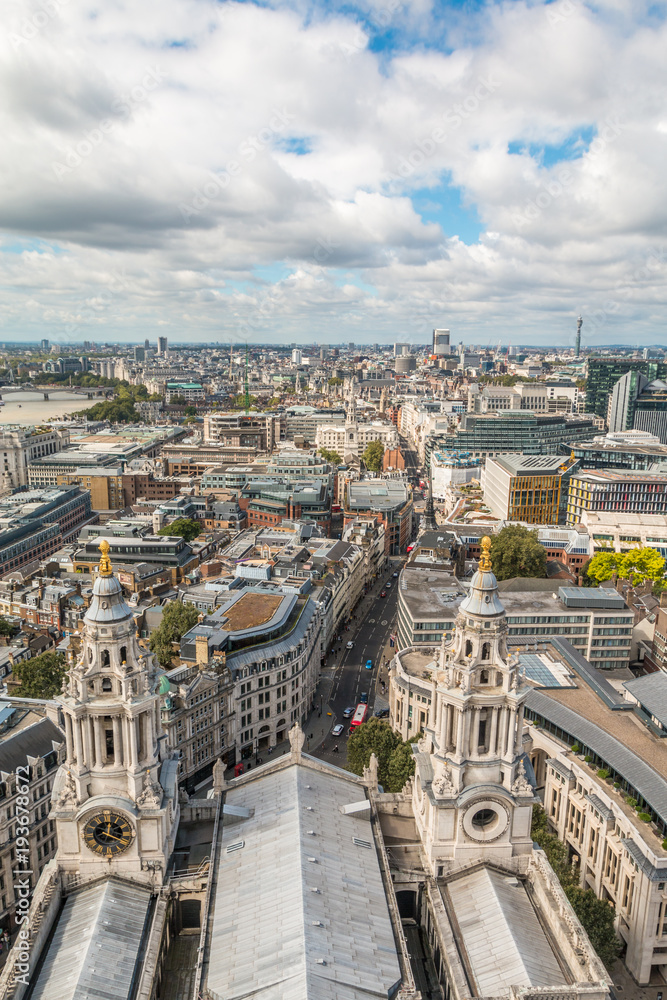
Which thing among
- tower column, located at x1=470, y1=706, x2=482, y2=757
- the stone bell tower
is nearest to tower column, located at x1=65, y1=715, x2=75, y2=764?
the stone bell tower

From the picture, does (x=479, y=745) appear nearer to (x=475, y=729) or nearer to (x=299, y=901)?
(x=475, y=729)

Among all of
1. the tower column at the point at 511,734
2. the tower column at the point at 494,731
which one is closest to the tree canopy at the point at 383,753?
the tower column at the point at 494,731

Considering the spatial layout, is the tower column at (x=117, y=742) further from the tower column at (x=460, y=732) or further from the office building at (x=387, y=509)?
the office building at (x=387, y=509)

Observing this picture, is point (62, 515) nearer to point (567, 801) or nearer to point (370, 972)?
point (567, 801)

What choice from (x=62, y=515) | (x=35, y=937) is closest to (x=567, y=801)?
(x=35, y=937)

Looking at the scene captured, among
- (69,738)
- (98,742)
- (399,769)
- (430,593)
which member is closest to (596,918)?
(399,769)

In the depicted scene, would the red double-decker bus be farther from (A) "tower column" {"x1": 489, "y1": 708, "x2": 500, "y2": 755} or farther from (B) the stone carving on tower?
(B) the stone carving on tower
